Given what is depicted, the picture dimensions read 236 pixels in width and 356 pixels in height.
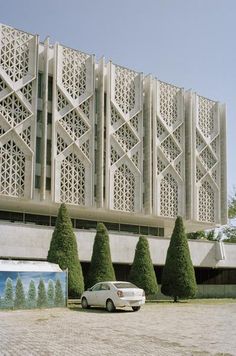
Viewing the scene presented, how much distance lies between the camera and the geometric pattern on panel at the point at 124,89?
43.5m

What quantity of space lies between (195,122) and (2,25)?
68.9 feet

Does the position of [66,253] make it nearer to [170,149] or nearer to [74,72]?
[74,72]

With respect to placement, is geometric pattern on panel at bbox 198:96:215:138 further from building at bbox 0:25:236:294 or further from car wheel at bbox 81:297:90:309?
car wheel at bbox 81:297:90:309

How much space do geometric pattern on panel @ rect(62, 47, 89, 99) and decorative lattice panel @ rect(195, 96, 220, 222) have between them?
13.9m

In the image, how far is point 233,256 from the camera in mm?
46562

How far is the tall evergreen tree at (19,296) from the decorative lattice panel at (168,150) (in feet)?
74.5

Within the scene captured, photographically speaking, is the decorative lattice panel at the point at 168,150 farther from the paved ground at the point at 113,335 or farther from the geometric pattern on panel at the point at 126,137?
the paved ground at the point at 113,335

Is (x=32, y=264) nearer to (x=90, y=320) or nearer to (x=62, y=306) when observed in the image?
(x=62, y=306)

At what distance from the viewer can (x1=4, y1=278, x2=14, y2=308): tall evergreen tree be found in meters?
22.8

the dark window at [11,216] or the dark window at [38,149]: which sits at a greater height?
the dark window at [38,149]

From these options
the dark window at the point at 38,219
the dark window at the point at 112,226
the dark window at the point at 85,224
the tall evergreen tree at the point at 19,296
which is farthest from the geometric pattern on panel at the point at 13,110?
the tall evergreen tree at the point at 19,296

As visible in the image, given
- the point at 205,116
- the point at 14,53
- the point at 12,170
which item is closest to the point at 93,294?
the point at 12,170

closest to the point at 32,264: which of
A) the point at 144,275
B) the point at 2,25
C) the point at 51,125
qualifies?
the point at 144,275

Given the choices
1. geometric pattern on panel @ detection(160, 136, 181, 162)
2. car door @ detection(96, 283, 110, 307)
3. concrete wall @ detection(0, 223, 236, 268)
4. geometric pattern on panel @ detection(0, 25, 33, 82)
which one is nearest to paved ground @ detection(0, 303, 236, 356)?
car door @ detection(96, 283, 110, 307)
